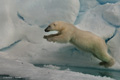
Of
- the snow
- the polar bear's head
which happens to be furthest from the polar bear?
the snow

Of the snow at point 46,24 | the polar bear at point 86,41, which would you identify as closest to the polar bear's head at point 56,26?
the polar bear at point 86,41

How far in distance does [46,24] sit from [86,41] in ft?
3.51

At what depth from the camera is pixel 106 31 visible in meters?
4.47

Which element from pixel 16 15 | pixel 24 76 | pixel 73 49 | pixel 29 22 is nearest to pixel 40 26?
pixel 29 22

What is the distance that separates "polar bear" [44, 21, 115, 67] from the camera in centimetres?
403

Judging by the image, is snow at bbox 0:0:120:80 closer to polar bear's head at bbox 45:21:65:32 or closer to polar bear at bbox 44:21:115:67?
polar bear at bbox 44:21:115:67

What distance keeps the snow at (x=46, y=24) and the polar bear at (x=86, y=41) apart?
0.61 feet

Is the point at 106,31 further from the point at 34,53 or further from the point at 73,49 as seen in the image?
the point at 34,53

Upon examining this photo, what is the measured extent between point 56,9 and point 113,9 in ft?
3.88

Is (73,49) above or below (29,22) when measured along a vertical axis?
below

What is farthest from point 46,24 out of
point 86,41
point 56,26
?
point 86,41

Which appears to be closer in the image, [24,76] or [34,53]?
[24,76]

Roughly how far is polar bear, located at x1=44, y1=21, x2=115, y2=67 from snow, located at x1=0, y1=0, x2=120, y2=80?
7.3 inches

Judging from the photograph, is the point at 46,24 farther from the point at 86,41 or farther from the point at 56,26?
the point at 86,41
